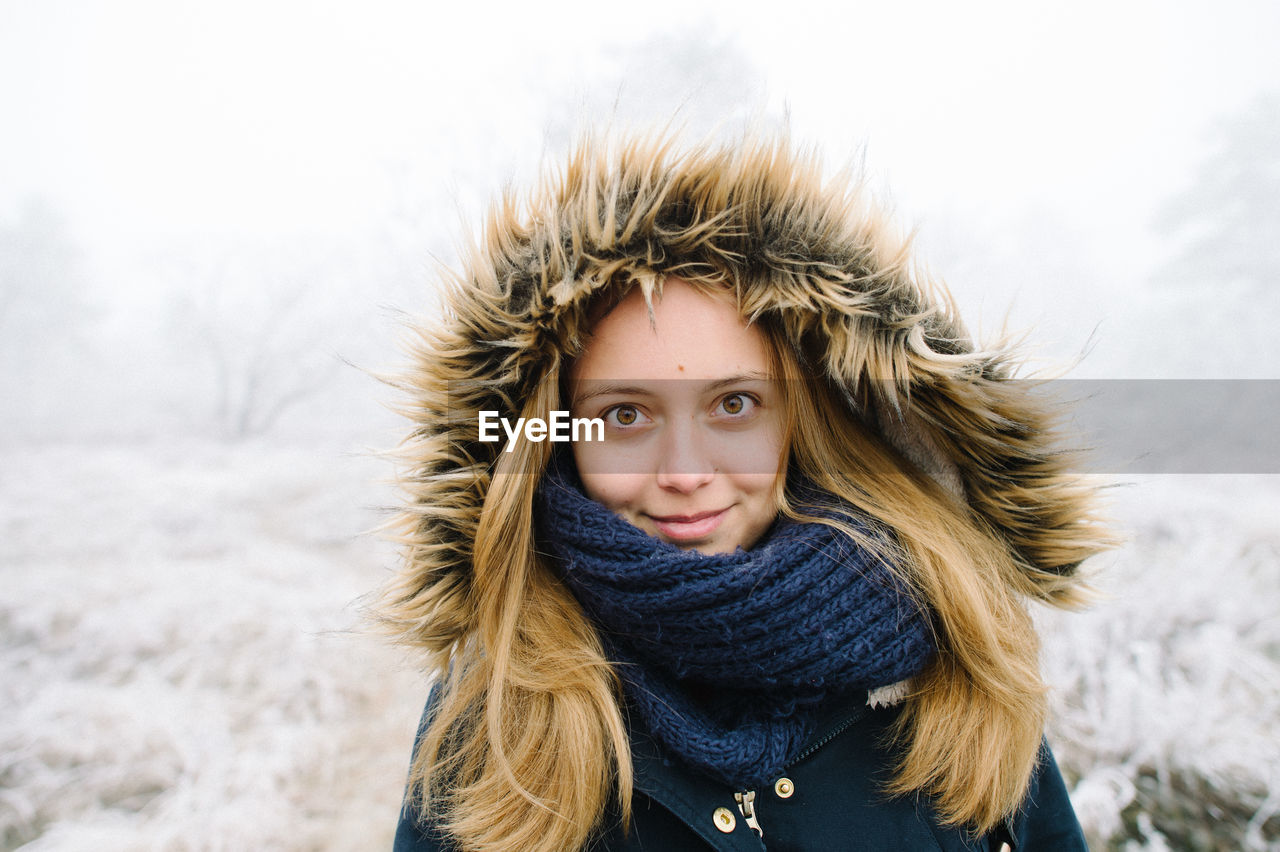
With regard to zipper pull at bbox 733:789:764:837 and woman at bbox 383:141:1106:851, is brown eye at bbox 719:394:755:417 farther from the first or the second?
zipper pull at bbox 733:789:764:837

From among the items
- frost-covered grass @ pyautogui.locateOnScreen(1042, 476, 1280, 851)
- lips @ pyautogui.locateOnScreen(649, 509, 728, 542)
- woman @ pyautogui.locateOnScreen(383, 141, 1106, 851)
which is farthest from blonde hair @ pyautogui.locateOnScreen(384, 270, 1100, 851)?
frost-covered grass @ pyautogui.locateOnScreen(1042, 476, 1280, 851)

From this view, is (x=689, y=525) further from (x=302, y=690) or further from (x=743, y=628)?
(x=302, y=690)

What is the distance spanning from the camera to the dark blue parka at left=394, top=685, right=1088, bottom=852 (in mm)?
855

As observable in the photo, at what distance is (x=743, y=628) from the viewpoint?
0.86 m

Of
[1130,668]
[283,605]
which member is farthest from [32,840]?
[1130,668]

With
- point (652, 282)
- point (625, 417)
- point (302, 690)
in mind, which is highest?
point (652, 282)

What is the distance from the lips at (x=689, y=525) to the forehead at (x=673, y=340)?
19 centimetres

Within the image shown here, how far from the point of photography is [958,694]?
979 millimetres

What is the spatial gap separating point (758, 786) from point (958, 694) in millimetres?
331

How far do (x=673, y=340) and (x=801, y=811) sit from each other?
63 cm

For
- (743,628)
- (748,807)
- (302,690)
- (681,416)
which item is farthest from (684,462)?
(302,690)

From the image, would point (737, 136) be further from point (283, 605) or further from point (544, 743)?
point (283, 605)

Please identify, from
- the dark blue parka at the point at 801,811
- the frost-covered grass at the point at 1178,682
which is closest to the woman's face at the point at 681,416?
the dark blue parka at the point at 801,811

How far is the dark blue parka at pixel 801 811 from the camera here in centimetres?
86
